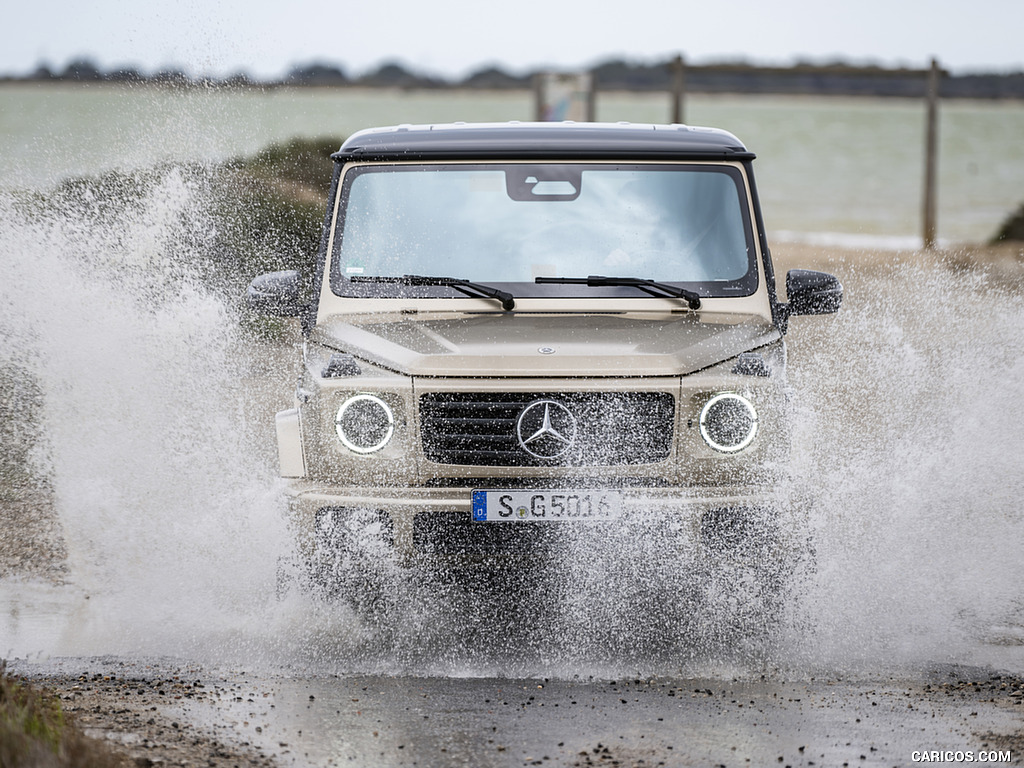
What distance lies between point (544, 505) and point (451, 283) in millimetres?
1254

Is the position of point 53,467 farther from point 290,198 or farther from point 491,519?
point 290,198

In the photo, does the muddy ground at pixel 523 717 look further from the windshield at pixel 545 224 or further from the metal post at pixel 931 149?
the metal post at pixel 931 149

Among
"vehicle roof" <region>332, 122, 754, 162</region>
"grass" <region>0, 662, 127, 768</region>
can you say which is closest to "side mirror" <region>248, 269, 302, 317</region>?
"vehicle roof" <region>332, 122, 754, 162</region>

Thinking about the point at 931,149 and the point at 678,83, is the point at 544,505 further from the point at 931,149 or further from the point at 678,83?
the point at 931,149

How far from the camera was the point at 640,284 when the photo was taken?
5.95m

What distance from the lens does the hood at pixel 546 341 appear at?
17.5 feet

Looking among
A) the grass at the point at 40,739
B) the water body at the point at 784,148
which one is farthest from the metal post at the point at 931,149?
the grass at the point at 40,739

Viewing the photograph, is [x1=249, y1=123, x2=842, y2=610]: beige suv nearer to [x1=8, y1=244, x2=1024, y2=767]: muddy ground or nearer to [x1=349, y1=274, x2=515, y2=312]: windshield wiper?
[x1=349, y1=274, x2=515, y2=312]: windshield wiper

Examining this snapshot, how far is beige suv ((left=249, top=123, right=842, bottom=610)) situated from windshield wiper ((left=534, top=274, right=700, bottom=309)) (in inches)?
0.4

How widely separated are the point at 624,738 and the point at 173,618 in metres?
2.41

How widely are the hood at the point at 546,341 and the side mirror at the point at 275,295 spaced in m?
0.30

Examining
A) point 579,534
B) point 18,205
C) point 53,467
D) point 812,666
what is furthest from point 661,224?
point 18,205

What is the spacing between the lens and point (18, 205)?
11297 millimetres

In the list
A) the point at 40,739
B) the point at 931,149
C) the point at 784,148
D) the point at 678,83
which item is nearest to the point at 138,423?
the point at 40,739
